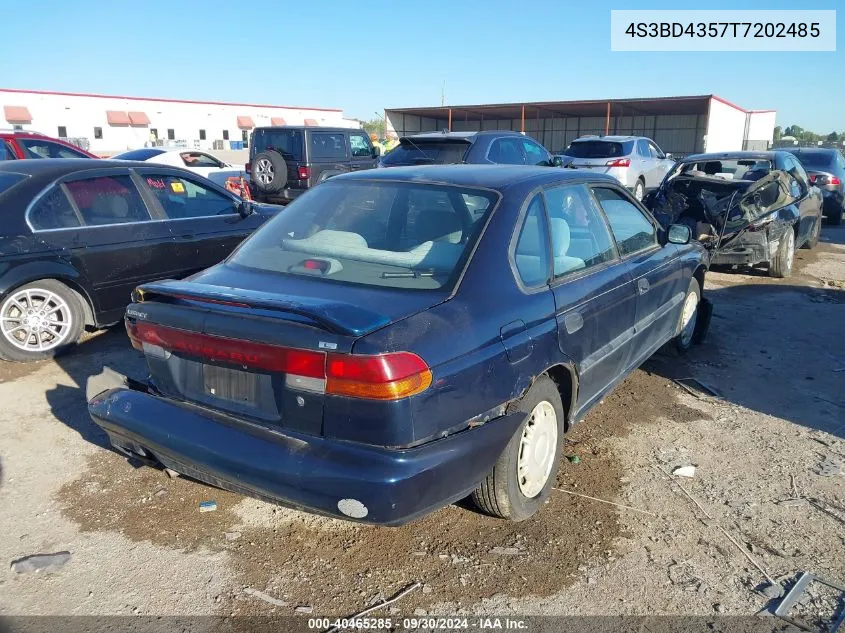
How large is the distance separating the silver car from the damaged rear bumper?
40.4 feet

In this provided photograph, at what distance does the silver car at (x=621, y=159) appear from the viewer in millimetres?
14641

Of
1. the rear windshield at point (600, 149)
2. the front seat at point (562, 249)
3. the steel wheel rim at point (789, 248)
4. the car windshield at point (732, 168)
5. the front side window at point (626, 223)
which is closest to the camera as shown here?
the front seat at point (562, 249)

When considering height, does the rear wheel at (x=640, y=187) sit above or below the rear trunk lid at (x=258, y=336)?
below

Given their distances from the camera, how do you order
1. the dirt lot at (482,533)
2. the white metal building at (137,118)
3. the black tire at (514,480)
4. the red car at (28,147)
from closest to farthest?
the dirt lot at (482,533)
the black tire at (514,480)
the red car at (28,147)
the white metal building at (137,118)

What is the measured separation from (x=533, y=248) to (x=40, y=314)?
13.2 feet

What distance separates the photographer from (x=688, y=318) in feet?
18.0

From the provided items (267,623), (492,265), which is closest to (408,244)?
(492,265)

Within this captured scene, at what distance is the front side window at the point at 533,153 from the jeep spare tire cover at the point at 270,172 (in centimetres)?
492

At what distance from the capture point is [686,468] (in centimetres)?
373

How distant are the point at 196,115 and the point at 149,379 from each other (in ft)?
136

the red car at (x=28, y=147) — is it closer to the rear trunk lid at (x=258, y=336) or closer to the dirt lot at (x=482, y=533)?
the dirt lot at (x=482, y=533)

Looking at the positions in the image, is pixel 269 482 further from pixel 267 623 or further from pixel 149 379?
pixel 149 379

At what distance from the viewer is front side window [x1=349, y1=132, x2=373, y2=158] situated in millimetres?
14579

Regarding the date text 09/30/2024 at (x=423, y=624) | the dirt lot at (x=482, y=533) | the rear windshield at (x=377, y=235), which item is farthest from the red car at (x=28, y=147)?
the date text 09/30/2024 at (x=423, y=624)
